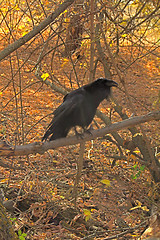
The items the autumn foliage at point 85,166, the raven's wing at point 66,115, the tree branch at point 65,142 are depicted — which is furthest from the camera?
the autumn foliage at point 85,166

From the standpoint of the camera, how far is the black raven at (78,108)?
10.4ft

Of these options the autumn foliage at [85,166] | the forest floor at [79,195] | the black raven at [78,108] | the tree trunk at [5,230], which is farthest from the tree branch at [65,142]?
the forest floor at [79,195]

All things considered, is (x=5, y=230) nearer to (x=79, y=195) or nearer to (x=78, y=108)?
(x=78, y=108)

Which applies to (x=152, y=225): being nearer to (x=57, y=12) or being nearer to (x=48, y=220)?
(x=48, y=220)

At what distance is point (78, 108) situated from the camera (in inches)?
127

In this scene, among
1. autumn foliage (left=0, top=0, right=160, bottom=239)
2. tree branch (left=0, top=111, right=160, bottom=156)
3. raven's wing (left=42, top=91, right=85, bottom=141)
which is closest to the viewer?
tree branch (left=0, top=111, right=160, bottom=156)

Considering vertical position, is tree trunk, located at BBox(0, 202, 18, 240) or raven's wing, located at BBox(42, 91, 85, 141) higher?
raven's wing, located at BBox(42, 91, 85, 141)

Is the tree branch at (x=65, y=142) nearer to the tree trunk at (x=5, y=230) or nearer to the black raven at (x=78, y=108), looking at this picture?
the black raven at (x=78, y=108)

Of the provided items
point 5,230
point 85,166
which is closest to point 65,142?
point 5,230

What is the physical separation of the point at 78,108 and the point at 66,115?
0.48 ft

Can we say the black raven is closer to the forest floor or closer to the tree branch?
the tree branch

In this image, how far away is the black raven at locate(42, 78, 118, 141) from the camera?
125 inches

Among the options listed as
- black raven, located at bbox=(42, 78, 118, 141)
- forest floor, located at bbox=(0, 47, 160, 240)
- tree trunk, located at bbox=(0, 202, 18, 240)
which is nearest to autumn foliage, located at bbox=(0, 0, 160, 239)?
forest floor, located at bbox=(0, 47, 160, 240)

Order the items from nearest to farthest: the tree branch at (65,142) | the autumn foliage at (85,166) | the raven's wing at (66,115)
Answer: the tree branch at (65,142), the raven's wing at (66,115), the autumn foliage at (85,166)
